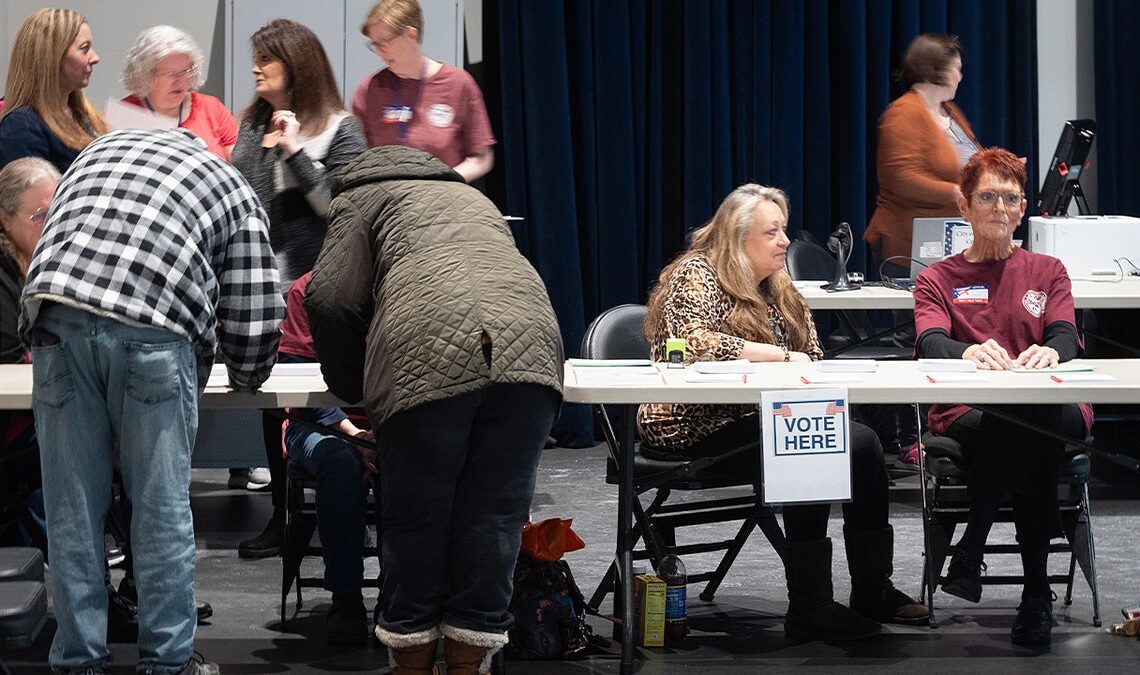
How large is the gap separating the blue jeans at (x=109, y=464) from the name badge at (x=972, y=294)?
6.84 ft

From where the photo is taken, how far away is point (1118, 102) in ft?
23.5

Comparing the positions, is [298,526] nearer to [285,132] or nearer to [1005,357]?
[285,132]

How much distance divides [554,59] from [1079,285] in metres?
2.64

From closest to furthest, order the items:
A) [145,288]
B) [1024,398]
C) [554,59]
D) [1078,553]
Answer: [145,288]
[1024,398]
[1078,553]
[554,59]

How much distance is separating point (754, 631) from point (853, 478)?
48 centimetres

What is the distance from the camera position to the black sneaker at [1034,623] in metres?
3.75

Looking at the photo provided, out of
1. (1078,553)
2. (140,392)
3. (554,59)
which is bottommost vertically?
(1078,553)

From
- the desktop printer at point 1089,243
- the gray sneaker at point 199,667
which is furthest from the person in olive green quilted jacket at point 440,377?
the desktop printer at point 1089,243

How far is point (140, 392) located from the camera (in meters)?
3.01

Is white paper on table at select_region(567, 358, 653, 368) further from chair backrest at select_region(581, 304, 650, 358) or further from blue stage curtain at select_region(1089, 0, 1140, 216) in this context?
blue stage curtain at select_region(1089, 0, 1140, 216)

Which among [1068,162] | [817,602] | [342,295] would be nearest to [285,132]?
[342,295]

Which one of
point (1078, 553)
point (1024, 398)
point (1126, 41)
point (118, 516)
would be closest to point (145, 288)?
point (118, 516)

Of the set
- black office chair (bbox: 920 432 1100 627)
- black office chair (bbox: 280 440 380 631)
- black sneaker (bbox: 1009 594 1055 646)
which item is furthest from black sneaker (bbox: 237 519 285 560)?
black sneaker (bbox: 1009 594 1055 646)

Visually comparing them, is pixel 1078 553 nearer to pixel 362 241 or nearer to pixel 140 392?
pixel 362 241
